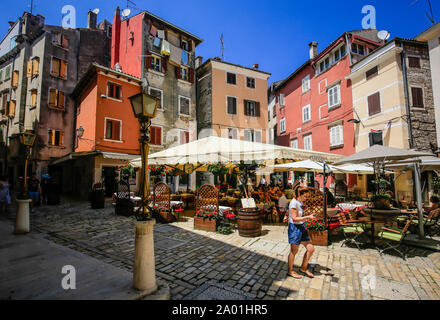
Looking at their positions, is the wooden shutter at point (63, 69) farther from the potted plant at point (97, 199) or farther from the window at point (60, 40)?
the potted plant at point (97, 199)

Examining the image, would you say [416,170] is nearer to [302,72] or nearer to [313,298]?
[313,298]

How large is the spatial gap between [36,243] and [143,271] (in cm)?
405

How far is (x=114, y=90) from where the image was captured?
1602 centimetres

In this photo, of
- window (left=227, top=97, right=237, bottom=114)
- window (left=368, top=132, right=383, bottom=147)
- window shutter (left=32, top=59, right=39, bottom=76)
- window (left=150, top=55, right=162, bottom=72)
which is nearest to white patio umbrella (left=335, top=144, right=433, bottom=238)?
window (left=368, top=132, right=383, bottom=147)

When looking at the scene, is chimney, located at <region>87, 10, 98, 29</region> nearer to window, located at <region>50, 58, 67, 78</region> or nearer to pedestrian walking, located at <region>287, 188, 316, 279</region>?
window, located at <region>50, 58, 67, 78</region>

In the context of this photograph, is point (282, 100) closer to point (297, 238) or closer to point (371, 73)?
point (371, 73)

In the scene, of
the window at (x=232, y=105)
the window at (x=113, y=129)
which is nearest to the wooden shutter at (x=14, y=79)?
the window at (x=113, y=129)

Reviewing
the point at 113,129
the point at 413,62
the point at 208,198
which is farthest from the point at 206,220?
the point at 413,62

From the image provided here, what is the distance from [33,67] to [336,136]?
26.1 metres

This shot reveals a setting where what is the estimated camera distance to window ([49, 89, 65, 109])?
17219mm

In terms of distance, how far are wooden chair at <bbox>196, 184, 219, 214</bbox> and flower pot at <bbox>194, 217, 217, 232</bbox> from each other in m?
0.31

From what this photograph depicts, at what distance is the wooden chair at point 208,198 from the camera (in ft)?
21.5

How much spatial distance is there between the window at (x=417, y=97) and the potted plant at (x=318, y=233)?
1327 centimetres
